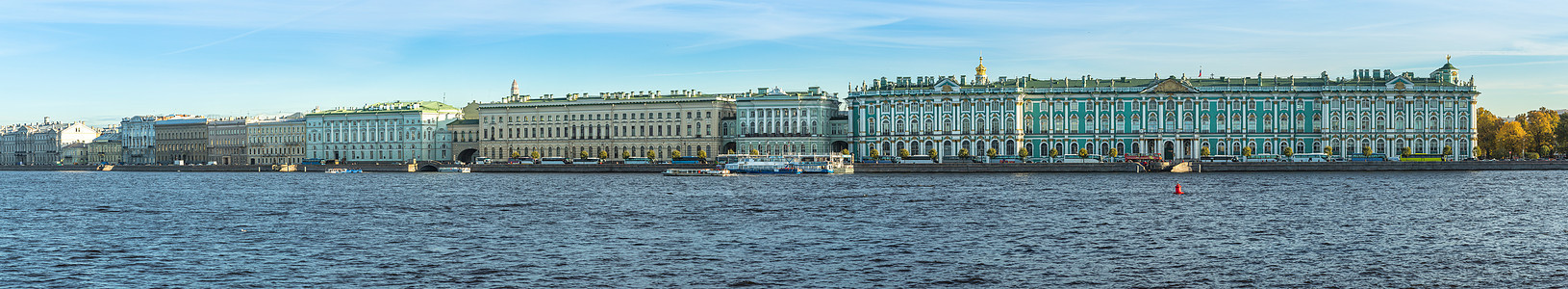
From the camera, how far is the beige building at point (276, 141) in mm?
134250

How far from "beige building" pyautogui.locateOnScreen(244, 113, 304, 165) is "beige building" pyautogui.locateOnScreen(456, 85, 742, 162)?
22.1m

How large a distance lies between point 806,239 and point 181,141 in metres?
129

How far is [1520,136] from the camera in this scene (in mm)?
94812

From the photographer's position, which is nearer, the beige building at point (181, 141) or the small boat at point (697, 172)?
the small boat at point (697, 172)

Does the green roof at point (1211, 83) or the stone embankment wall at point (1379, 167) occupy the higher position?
the green roof at point (1211, 83)

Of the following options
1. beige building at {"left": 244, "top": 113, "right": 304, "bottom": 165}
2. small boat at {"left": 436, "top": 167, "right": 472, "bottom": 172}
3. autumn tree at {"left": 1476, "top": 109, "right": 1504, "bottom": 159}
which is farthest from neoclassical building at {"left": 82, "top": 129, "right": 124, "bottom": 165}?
autumn tree at {"left": 1476, "top": 109, "right": 1504, "bottom": 159}

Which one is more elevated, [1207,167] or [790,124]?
[790,124]

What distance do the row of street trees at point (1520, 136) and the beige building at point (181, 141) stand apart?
113245mm

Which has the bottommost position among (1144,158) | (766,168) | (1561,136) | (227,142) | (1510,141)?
(766,168)

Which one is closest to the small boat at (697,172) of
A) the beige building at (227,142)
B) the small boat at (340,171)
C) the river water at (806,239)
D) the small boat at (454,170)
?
the small boat at (454,170)

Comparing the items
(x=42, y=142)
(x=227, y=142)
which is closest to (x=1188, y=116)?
(x=227, y=142)

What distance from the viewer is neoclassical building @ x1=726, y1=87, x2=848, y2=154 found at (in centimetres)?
10506

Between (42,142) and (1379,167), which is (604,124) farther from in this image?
(42,142)

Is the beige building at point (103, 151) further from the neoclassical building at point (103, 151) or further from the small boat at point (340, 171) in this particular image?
the small boat at point (340, 171)
